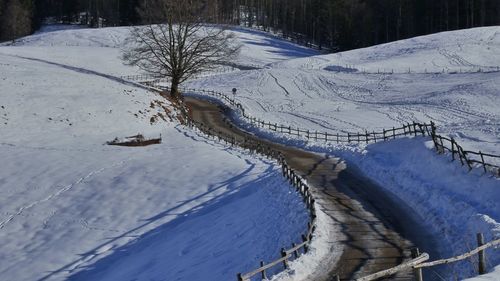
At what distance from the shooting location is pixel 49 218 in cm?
2589

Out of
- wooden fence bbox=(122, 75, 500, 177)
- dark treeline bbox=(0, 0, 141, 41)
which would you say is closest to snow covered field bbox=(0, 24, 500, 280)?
wooden fence bbox=(122, 75, 500, 177)

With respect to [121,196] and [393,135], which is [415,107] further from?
[121,196]

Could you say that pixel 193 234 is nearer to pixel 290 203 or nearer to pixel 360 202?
pixel 290 203

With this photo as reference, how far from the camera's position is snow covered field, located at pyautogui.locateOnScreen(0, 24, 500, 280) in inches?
798

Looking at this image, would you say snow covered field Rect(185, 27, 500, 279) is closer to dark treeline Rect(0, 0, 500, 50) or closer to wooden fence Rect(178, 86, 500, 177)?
wooden fence Rect(178, 86, 500, 177)

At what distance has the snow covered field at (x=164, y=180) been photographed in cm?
2027

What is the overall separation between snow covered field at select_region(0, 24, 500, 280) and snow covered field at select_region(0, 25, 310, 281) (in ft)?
0.27

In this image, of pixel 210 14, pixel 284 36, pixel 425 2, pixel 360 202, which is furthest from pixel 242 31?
pixel 360 202

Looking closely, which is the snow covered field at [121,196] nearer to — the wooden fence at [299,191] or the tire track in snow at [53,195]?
the tire track in snow at [53,195]

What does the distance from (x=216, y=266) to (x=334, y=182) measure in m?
10.2

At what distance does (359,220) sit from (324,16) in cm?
10323

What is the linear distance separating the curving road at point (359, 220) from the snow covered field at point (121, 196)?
63.7 inches

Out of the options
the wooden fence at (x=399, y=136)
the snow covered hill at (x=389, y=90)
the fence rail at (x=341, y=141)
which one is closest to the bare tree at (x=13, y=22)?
the snow covered hill at (x=389, y=90)

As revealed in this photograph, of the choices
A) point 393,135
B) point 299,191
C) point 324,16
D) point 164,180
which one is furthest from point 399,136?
point 324,16
